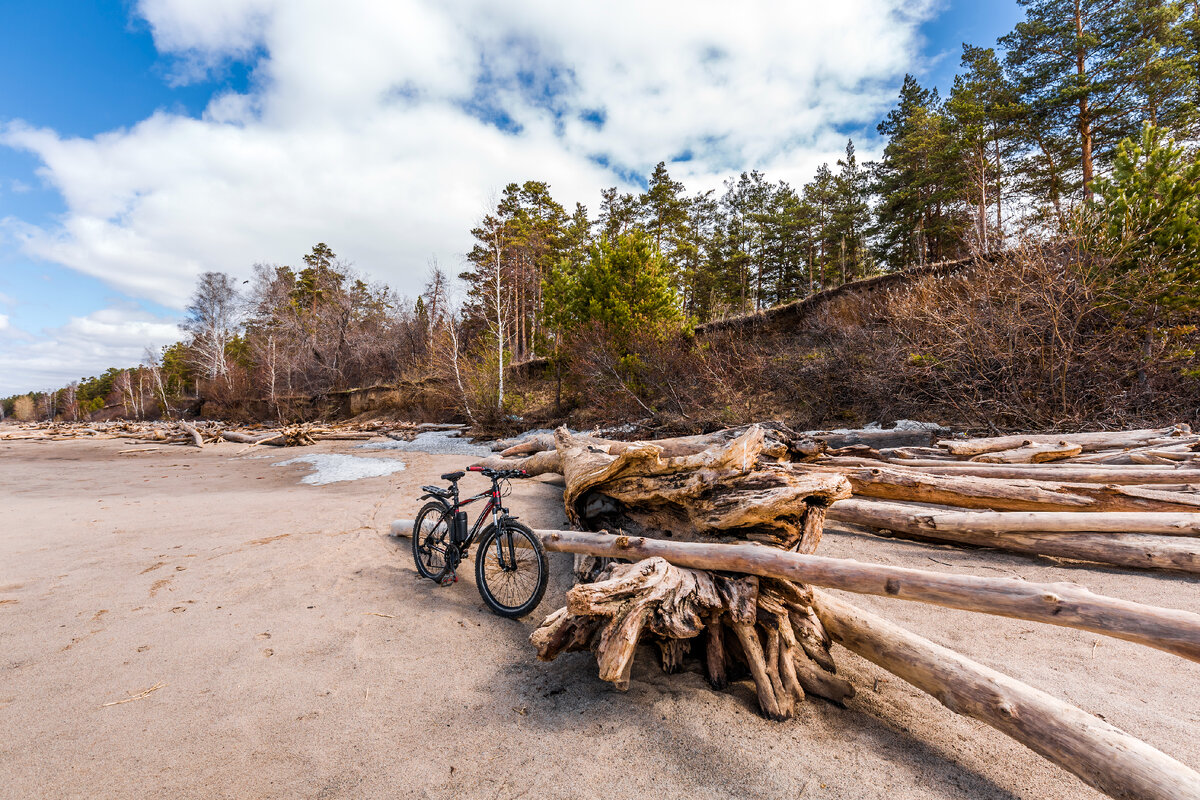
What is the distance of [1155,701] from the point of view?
8.35 ft

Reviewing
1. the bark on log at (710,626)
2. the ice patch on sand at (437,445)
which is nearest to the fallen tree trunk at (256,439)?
the ice patch on sand at (437,445)

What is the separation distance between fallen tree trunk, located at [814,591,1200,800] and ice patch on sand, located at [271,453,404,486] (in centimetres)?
1116

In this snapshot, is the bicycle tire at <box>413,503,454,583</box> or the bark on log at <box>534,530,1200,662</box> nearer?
the bark on log at <box>534,530,1200,662</box>

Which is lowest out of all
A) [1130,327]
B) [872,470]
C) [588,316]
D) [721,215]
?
[872,470]

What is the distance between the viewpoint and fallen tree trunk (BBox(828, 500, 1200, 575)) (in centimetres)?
425

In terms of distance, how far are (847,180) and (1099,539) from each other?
34.2 metres

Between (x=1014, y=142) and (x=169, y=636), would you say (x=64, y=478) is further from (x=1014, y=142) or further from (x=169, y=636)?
(x=1014, y=142)

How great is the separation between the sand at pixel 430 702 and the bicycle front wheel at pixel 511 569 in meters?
0.19

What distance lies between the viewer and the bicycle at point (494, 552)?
3928 millimetres

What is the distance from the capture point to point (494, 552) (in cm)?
423

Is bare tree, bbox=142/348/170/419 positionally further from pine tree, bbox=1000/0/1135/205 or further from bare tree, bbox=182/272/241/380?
pine tree, bbox=1000/0/1135/205

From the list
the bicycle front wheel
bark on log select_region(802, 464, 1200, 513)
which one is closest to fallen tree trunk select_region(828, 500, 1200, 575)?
bark on log select_region(802, 464, 1200, 513)

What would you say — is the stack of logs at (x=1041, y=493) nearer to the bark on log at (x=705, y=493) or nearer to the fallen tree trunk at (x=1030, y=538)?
the fallen tree trunk at (x=1030, y=538)

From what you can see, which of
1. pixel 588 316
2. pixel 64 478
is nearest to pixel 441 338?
pixel 588 316
